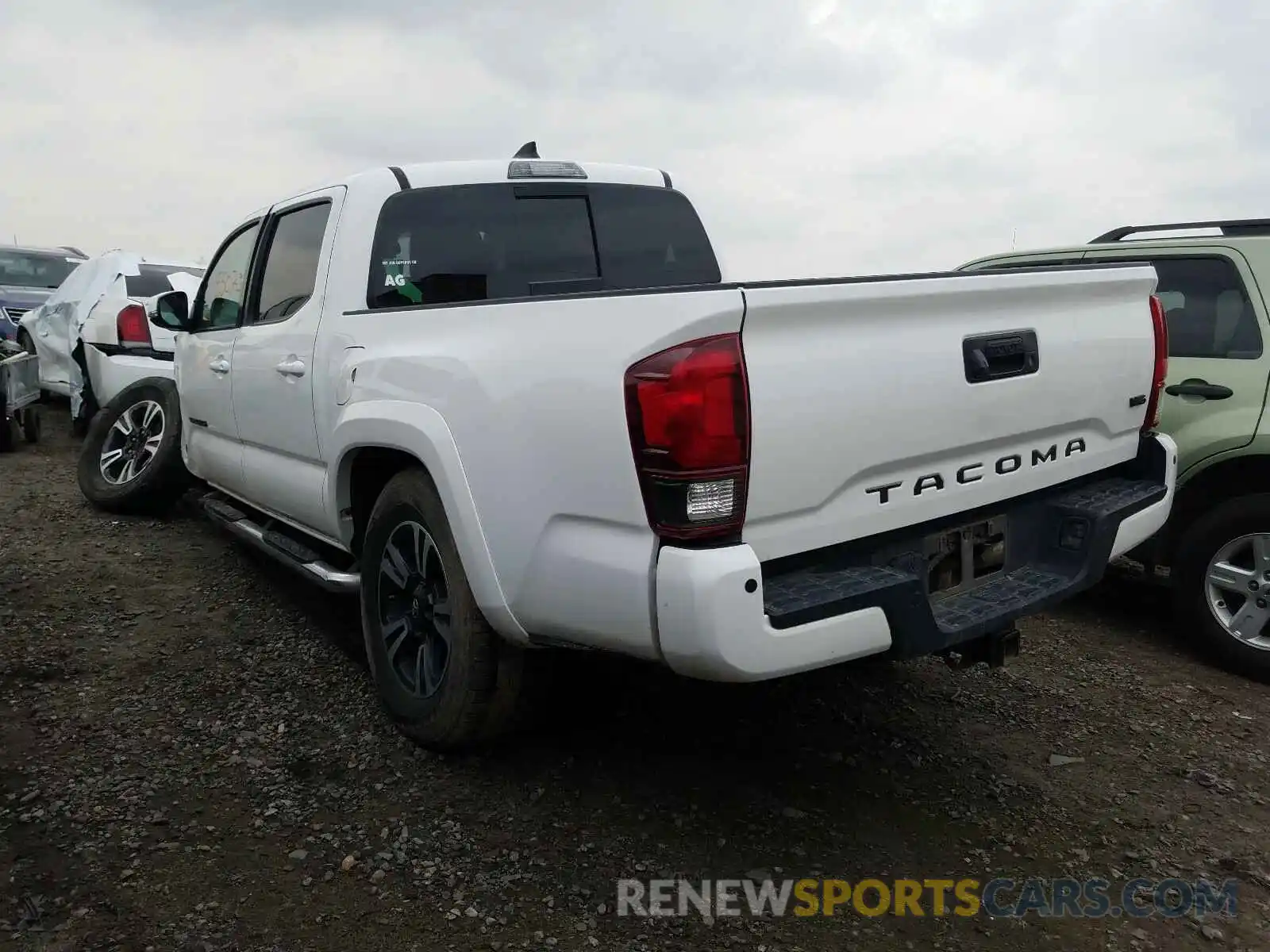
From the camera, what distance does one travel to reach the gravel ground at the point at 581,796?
2533mm

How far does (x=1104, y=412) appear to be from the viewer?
3178 millimetres

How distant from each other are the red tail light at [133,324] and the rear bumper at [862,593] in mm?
6614

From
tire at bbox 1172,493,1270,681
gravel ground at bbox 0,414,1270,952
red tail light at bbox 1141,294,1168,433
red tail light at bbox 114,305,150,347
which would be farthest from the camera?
red tail light at bbox 114,305,150,347

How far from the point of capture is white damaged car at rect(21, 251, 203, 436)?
302 inches

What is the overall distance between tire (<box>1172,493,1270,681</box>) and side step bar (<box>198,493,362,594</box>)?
3.52 meters

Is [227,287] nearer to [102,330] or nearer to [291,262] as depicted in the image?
[291,262]

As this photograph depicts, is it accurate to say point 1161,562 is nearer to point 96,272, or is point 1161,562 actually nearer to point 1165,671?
point 1165,671

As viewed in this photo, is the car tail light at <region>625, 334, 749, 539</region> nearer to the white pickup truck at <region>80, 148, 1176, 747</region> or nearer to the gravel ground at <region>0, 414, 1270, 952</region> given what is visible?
the white pickup truck at <region>80, 148, 1176, 747</region>

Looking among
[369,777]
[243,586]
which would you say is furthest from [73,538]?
[369,777]

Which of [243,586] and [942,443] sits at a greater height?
[942,443]

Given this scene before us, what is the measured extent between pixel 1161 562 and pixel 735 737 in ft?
7.79

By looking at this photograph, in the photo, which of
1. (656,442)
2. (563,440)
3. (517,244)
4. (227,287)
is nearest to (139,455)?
(227,287)

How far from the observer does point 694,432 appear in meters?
2.25

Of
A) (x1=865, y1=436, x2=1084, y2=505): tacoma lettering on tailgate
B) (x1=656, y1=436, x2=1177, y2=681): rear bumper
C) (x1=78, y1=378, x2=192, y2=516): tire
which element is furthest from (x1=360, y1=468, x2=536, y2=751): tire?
(x1=78, y1=378, x2=192, y2=516): tire
